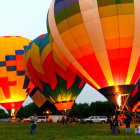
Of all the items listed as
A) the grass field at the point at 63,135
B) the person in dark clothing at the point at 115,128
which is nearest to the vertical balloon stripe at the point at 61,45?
the grass field at the point at 63,135

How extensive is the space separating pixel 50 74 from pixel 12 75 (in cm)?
630

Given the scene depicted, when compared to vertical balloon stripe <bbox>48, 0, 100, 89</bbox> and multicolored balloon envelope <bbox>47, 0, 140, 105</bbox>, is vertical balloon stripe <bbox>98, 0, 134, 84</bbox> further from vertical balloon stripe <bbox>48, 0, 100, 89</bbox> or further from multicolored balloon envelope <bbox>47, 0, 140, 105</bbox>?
vertical balloon stripe <bbox>48, 0, 100, 89</bbox>

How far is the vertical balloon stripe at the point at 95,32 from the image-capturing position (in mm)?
14562

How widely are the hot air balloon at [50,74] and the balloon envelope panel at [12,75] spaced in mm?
3513

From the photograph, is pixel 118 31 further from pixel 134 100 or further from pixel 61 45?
pixel 134 100

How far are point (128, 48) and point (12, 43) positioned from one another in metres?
17.4

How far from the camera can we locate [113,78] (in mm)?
15031

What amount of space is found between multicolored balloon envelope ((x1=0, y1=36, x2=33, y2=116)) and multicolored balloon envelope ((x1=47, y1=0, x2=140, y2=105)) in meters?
13.4

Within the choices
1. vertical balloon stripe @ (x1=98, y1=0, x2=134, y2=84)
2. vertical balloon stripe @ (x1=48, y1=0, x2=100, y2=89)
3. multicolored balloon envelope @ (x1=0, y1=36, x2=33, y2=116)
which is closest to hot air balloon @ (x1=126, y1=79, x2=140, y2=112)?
multicolored balloon envelope @ (x1=0, y1=36, x2=33, y2=116)

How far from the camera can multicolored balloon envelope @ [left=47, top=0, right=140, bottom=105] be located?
14219mm

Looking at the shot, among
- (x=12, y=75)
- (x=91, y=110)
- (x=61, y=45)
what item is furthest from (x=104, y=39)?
(x=91, y=110)

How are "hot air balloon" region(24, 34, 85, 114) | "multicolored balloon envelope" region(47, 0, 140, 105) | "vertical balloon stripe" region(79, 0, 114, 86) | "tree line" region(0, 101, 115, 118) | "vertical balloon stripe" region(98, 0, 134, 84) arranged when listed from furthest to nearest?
"tree line" region(0, 101, 115, 118)
"hot air balloon" region(24, 34, 85, 114)
"vertical balloon stripe" region(79, 0, 114, 86)
"multicolored balloon envelope" region(47, 0, 140, 105)
"vertical balloon stripe" region(98, 0, 134, 84)

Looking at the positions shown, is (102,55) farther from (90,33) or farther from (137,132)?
(137,132)

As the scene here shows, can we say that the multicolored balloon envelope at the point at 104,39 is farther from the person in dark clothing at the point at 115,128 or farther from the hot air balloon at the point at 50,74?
the hot air balloon at the point at 50,74
